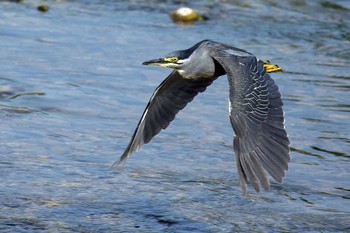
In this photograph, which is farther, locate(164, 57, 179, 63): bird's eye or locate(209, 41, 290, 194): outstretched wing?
locate(164, 57, 179, 63): bird's eye

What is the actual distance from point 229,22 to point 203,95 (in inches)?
122

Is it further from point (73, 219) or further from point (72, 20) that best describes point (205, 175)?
point (72, 20)

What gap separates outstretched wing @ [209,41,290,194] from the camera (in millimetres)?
5918

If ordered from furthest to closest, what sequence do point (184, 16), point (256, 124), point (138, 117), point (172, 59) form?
point (184, 16) < point (138, 117) < point (172, 59) < point (256, 124)

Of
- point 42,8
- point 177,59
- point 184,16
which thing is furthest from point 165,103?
point 42,8

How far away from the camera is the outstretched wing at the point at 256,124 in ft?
19.4

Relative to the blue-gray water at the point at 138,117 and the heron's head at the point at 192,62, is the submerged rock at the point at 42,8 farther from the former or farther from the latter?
the heron's head at the point at 192,62

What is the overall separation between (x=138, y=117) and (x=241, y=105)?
95.3 inches

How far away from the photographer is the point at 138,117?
8.57 meters

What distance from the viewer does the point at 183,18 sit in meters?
12.2

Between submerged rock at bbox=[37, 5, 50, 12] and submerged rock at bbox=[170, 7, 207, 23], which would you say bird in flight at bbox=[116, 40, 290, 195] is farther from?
submerged rock at bbox=[37, 5, 50, 12]

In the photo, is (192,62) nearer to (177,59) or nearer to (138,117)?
(177,59)

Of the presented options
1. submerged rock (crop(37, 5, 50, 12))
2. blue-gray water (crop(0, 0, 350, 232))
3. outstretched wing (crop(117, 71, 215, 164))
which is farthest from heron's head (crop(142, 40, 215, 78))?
submerged rock (crop(37, 5, 50, 12))

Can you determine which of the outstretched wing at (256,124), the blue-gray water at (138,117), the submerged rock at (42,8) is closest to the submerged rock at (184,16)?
the blue-gray water at (138,117)
